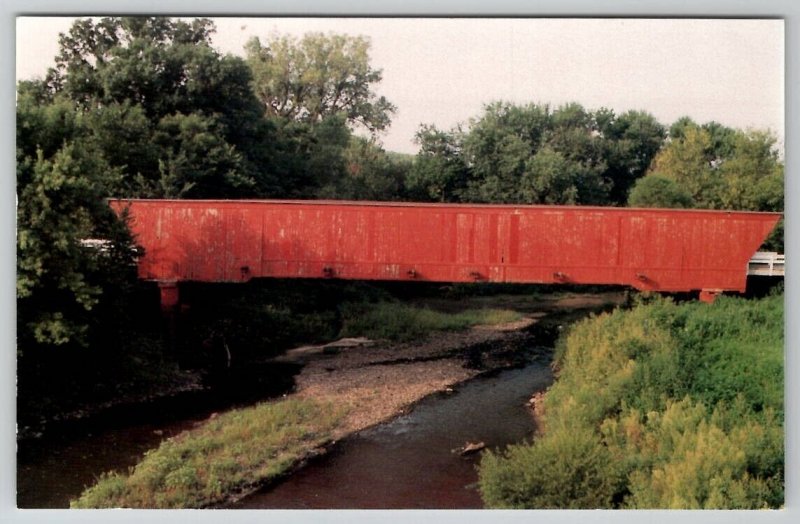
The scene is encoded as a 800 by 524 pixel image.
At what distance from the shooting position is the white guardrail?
16188 mm

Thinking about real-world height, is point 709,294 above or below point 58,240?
below

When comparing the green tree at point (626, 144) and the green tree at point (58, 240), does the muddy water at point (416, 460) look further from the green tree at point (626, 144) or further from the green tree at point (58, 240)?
the green tree at point (626, 144)

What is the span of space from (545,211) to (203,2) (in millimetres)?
8509

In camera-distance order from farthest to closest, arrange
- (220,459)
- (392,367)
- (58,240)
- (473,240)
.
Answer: (392,367)
(473,240)
(58,240)
(220,459)

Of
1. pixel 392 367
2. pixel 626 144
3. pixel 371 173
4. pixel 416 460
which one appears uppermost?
pixel 626 144

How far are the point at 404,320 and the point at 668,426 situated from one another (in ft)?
40.6

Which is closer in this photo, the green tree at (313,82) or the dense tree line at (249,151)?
the dense tree line at (249,151)

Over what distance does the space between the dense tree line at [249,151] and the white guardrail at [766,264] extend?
1.90 metres

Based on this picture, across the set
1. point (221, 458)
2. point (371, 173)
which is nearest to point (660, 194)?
point (371, 173)

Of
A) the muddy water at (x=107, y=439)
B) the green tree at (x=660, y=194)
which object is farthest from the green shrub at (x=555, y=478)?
the green tree at (x=660, y=194)

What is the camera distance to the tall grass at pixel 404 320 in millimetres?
22750

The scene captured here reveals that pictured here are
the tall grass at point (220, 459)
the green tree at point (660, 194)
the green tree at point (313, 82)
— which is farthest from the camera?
the green tree at point (313, 82)

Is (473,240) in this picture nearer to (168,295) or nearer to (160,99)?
(168,295)

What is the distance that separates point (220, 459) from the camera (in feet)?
→ 41.7
